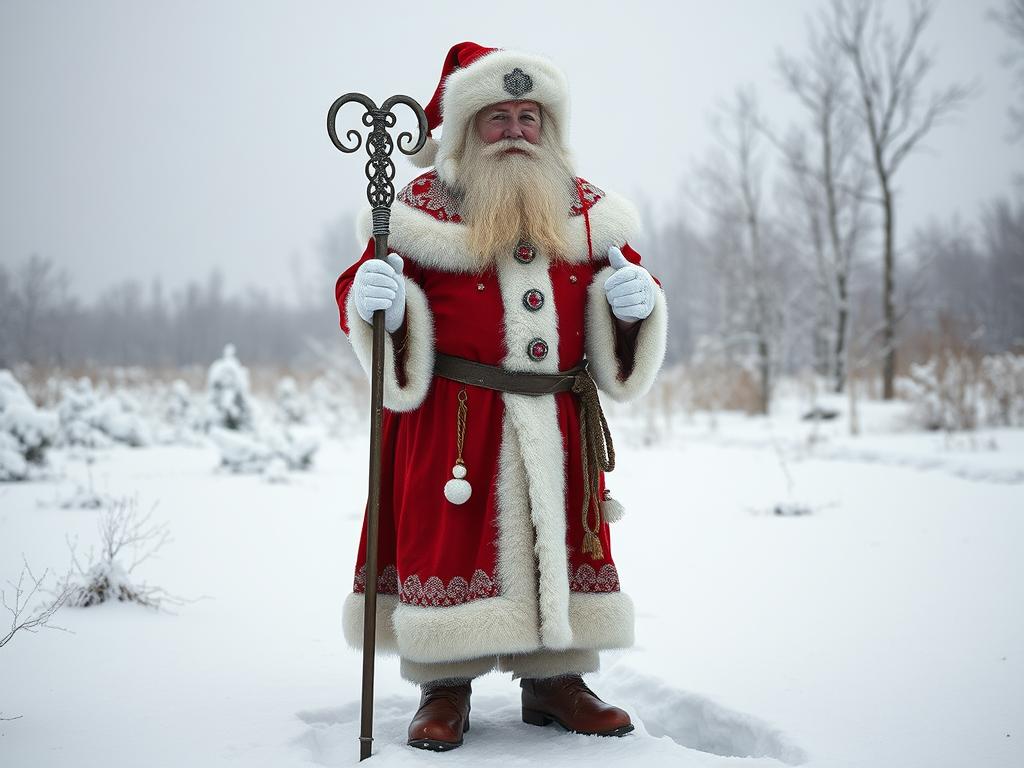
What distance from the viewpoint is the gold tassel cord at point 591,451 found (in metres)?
2.33

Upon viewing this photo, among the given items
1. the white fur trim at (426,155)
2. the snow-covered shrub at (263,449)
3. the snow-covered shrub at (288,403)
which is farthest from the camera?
the snow-covered shrub at (288,403)

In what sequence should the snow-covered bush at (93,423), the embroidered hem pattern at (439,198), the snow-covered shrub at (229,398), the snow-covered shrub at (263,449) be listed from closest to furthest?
1. the embroidered hem pattern at (439,198)
2. the snow-covered shrub at (263,449)
3. the snow-covered bush at (93,423)
4. the snow-covered shrub at (229,398)

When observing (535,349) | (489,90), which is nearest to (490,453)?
(535,349)

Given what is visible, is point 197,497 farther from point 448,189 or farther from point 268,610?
point 448,189

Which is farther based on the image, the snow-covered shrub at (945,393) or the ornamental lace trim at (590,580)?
the snow-covered shrub at (945,393)

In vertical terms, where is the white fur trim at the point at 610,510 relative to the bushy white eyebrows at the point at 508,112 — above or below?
below

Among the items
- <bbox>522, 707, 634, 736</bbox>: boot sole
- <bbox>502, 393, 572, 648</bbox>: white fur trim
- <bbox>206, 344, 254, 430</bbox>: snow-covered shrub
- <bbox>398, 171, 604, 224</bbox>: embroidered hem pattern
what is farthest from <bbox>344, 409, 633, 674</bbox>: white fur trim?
<bbox>206, 344, 254, 430</bbox>: snow-covered shrub

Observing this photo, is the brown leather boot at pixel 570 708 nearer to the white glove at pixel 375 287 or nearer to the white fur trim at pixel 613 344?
the white fur trim at pixel 613 344

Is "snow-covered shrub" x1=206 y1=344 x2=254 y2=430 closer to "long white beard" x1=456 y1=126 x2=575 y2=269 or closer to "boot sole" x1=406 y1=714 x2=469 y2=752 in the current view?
"long white beard" x1=456 y1=126 x2=575 y2=269

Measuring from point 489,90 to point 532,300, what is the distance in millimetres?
686

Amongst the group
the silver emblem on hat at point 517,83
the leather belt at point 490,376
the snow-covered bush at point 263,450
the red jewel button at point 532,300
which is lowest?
the snow-covered bush at point 263,450

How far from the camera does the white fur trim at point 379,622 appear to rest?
2379mm

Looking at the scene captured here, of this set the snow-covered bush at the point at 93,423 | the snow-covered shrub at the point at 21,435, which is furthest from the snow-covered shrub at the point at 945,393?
the snow-covered bush at the point at 93,423

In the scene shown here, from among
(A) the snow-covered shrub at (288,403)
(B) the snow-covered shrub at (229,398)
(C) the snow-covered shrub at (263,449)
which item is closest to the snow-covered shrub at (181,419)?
(B) the snow-covered shrub at (229,398)
